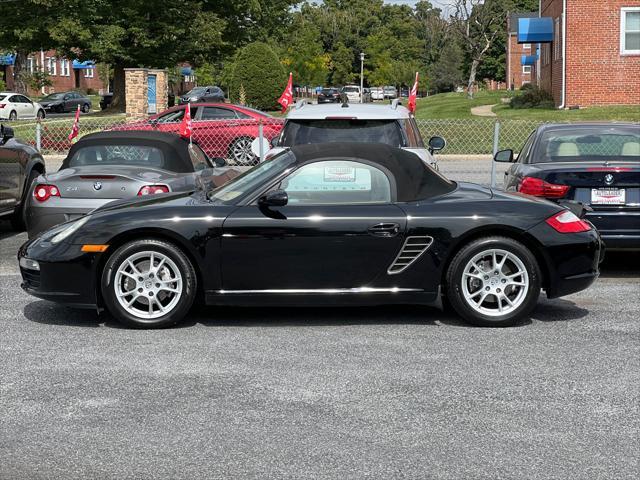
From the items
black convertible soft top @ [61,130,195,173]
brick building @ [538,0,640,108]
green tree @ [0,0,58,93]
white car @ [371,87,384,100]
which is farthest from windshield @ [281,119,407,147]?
→ white car @ [371,87,384,100]

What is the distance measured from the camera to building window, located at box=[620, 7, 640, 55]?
34031 millimetres

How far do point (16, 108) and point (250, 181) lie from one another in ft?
149

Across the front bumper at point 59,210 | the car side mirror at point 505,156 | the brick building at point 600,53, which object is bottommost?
the front bumper at point 59,210

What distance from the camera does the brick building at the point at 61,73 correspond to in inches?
3413

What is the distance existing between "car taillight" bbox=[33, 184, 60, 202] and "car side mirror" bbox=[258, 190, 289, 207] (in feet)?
10.9

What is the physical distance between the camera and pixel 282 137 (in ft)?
35.6

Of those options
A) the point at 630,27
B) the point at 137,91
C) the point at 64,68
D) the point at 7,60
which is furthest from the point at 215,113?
the point at 64,68

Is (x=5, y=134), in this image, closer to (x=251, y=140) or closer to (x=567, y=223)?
(x=567, y=223)

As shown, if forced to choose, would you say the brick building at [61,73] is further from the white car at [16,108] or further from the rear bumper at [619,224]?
the rear bumper at [619,224]

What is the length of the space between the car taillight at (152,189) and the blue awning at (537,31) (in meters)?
33.0

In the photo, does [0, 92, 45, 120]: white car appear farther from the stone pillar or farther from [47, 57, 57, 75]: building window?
[47, 57, 57, 75]: building window

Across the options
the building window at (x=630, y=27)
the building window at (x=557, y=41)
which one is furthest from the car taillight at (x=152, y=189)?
the building window at (x=557, y=41)

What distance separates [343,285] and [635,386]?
7.74ft

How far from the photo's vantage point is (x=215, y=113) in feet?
76.9
